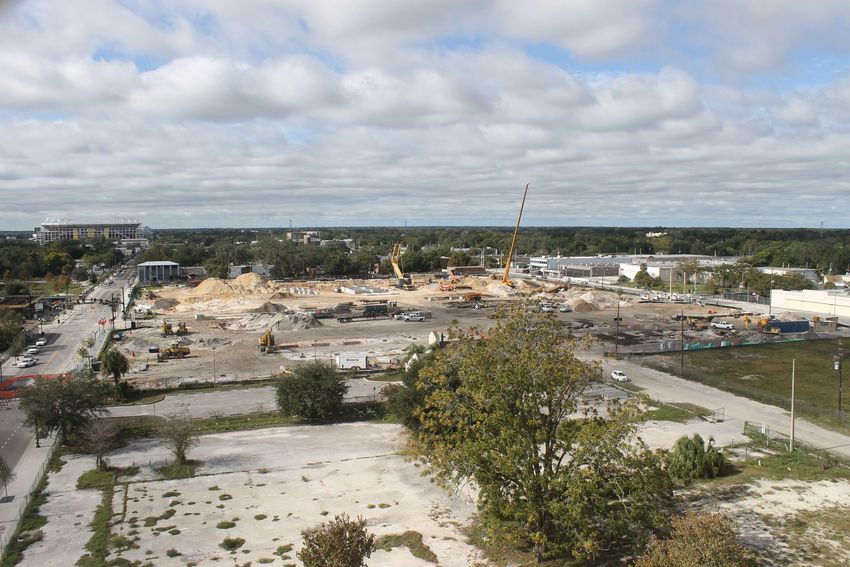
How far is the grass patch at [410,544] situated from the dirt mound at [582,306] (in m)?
64.4

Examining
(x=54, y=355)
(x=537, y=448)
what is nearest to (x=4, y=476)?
(x=537, y=448)

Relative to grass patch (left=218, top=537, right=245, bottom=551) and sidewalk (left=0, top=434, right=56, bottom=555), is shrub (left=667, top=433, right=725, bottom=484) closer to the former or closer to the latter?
grass patch (left=218, top=537, right=245, bottom=551)

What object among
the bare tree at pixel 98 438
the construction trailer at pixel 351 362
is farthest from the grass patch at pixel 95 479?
the construction trailer at pixel 351 362

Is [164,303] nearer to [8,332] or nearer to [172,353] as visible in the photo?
[8,332]

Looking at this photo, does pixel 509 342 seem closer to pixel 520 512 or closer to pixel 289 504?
pixel 520 512

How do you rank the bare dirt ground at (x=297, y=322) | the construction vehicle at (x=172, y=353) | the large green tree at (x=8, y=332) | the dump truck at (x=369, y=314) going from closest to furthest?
the bare dirt ground at (x=297, y=322), the construction vehicle at (x=172, y=353), the large green tree at (x=8, y=332), the dump truck at (x=369, y=314)

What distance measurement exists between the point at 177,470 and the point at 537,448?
55.5ft

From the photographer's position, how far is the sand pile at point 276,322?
67.4 meters

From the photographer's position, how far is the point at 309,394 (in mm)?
33938

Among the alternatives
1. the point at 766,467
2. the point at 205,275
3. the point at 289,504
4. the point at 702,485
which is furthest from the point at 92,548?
the point at 205,275

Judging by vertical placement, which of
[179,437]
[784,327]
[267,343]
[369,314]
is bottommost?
[267,343]

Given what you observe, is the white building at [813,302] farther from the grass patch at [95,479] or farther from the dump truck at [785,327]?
the grass patch at [95,479]

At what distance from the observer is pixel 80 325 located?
70062 millimetres

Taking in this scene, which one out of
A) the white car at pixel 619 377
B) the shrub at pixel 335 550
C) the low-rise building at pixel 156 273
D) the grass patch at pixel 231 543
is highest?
the low-rise building at pixel 156 273
